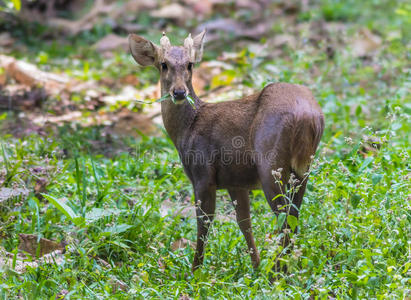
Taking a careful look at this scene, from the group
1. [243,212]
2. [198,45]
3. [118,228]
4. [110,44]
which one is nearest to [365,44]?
[110,44]

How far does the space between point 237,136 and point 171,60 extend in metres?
0.82

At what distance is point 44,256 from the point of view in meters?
4.54

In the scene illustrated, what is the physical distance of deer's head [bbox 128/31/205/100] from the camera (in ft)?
15.5

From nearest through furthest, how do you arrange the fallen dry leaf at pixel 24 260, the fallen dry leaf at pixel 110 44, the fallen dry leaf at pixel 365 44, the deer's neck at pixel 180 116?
the fallen dry leaf at pixel 24 260
the deer's neck at pixel 180 116
the fallen dry leaf at pixel 365 44
the fallen dry leaf at pixel 110 44

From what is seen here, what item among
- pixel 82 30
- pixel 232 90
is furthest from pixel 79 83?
pixel 82 30

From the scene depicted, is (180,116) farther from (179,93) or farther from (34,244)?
(34,244)

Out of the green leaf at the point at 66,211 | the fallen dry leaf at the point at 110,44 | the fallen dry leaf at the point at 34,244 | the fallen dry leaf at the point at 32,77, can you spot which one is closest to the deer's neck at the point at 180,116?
the green leaf at the point at 66,211

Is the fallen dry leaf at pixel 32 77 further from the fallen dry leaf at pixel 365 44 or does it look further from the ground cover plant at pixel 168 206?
the fallen dry leaf at pixel 365 44

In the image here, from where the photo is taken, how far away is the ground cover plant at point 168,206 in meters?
4.11

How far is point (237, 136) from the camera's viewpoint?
4.70 meters

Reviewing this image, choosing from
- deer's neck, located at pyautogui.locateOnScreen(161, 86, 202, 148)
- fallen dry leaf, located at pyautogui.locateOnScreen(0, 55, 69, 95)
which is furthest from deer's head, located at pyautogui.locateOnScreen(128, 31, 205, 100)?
fallen dry leaf, located at pyautogui.locateOnScreen(0, 55, 69, 95)

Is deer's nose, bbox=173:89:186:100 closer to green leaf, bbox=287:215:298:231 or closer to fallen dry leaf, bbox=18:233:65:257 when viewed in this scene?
green leaf, bbox=287:215:298:231

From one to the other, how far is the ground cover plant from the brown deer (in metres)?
0.19

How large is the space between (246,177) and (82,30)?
911cm
